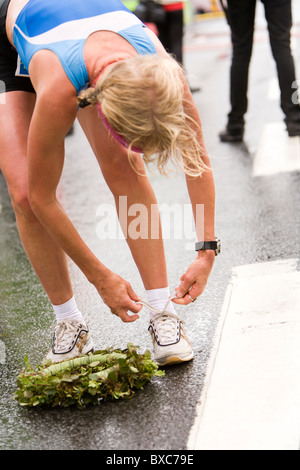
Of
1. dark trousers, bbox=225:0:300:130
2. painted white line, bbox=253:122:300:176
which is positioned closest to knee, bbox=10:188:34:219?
painted white line, bbox=253:122:300:176

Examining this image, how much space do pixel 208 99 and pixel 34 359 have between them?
5.58 m

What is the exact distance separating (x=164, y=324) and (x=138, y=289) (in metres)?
0.77

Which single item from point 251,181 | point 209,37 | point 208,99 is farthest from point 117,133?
point 209,37

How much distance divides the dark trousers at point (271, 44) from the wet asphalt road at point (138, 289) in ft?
1.36

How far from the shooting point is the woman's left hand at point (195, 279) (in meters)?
2.81

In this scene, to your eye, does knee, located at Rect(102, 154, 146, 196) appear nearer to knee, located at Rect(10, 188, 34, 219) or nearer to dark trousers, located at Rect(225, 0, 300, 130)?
knee, located at Rect(10, 188, 34, 219)

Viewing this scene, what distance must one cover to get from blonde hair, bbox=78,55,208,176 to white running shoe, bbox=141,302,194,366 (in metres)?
0.75

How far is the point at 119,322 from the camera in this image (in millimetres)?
3303

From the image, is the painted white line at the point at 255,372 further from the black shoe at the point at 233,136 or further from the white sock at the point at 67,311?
the black shoe at the point at 233,136

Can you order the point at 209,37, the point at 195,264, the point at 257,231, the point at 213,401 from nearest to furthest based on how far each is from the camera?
1. the point at 213,401
2. the point at 195,264
3. the point at 257,231
4. the point at 209,37

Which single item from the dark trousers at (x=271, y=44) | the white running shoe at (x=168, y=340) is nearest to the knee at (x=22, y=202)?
the white running shoe at (x=168, y=340)

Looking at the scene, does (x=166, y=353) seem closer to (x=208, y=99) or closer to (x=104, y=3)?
(x=104, y=3)

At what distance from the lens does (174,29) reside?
8172 mm

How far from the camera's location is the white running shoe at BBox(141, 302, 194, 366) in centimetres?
282
